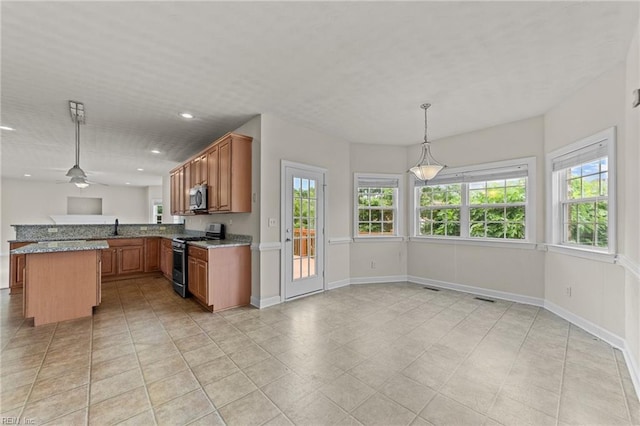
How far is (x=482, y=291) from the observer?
4.47 m

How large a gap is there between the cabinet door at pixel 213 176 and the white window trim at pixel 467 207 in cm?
359

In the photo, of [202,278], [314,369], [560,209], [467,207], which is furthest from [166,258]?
[560,209]

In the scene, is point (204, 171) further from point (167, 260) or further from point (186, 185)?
point (167, 260)

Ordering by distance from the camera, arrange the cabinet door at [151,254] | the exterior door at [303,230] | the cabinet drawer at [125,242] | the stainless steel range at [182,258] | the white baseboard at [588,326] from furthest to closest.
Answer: the cabinet door at [151,254] → the cabinet drawer at [125,242] → the stainless steel range at [182,258] → the exterior door at [303,230] → the white baseboard at [588,326]

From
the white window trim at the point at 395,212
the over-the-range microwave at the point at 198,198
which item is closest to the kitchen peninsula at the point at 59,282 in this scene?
the over-the-range microwave at the point at 198,198

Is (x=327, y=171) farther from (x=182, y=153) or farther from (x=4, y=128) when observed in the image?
(x=4, y=128)

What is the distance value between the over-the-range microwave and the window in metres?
2.80

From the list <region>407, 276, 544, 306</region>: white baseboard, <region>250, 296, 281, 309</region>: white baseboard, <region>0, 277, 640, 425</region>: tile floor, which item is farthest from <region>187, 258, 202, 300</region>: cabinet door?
<region>407, 276, 544, 306</region>: white baseboard

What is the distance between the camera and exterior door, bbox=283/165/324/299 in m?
4.18

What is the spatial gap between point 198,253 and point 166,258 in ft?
7.28

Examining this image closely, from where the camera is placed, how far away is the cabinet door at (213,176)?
14.3ft

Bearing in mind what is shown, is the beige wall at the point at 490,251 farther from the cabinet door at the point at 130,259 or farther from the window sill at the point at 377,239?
the cabinet door at the point at 130,259

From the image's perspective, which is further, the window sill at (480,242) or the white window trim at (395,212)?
the white window trim at (395,212)

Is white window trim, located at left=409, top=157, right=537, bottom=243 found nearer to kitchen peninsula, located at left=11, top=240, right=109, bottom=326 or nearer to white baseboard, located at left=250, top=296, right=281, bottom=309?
white baseboard, located at left=250, top=296, right=281, bottom=309
